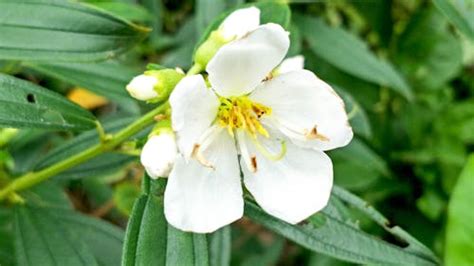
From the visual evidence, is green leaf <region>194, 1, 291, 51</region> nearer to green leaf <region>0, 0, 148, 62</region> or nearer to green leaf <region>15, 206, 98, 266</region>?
green leaf <region>0, 0, 148, 62</region>

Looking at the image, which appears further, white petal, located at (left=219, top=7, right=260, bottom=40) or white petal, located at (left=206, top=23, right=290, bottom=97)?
white petal, located at (left=219, top=7, right=260, bottom=40)

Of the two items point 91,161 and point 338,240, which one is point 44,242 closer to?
point 91,161

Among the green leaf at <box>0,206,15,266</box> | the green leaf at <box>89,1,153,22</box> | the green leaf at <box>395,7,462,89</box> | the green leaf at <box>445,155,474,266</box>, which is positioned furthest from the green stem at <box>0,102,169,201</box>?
the green leaf at <box>395,7,462,89</box>

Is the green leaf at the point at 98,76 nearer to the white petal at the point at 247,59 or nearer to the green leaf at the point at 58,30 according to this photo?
the green leaf at the point at 58,30

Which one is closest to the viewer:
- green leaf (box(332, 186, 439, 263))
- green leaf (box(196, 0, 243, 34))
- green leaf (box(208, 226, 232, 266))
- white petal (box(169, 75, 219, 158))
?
white petal (box(169, 75, 219, 158))

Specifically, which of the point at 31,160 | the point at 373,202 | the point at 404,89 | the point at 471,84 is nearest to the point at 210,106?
the point at 31,160

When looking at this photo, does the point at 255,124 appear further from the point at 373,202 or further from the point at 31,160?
the point at 373,202
